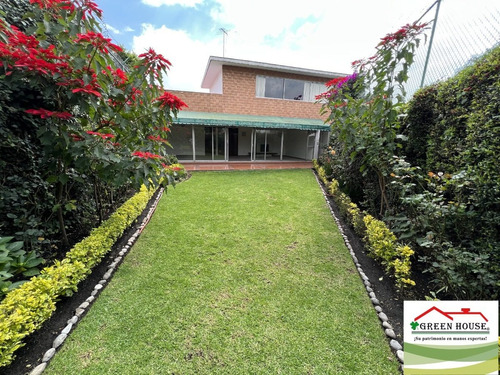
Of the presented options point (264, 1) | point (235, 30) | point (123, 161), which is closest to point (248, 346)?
point (123, 161)

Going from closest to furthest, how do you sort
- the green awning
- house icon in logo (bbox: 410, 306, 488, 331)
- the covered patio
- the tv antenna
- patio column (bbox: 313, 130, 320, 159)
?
house icon in logo (bbox: 410, 306, 488, 331)
the green awning
the covered patio
patio column (bbox: 313, 130, 320, 159)
the tv antenna

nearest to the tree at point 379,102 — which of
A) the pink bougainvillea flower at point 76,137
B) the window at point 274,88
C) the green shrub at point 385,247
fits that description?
the green shrub at point 385,247

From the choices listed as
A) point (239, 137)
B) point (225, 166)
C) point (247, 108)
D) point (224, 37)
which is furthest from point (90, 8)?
point (224, 37)

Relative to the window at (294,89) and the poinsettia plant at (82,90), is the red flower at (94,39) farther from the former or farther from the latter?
the window at (294,89)

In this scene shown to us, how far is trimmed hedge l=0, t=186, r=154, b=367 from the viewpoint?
6.51ft

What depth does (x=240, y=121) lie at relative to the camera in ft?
46.1

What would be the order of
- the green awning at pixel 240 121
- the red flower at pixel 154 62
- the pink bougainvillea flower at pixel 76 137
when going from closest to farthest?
the pink bougainvillea flower at pixel 76 137 → the red flower at pixel 154 62 → the green awning at pixel 240 121

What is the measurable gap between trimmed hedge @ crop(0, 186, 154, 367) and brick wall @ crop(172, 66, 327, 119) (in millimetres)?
12981

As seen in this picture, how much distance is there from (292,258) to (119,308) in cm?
299

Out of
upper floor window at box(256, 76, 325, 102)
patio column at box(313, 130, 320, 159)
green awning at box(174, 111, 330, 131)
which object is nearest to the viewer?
green awning at box(174, 111, 330, 131)

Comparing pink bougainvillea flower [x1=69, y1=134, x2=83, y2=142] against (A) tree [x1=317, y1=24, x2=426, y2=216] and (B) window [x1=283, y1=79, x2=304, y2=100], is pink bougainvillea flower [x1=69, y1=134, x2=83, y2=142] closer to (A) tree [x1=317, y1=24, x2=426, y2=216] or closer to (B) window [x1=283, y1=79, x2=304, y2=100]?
(A) tree [x1=317, y1=24, x2=426, y2=216]

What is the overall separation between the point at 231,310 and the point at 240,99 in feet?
49.0

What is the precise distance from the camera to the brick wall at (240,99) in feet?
48.6

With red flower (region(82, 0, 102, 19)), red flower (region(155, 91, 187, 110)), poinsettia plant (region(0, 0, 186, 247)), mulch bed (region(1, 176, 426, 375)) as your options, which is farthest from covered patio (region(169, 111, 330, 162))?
mulch bed (region(1, 176, 426, 375))
